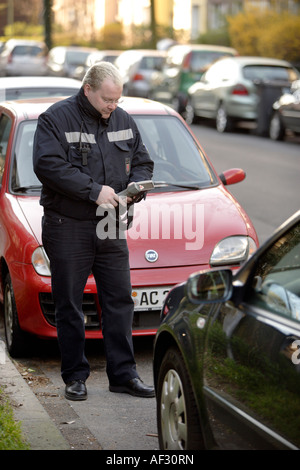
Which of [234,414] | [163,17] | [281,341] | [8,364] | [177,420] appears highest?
[281,341]

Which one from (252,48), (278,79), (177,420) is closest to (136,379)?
(177,420)

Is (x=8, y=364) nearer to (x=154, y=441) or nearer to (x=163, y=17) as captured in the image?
(x=154, y=441)

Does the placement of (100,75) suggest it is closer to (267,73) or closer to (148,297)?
(148,297)

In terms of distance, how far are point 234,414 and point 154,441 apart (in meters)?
1.33

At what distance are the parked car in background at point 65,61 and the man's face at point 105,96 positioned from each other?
32273 millimetres

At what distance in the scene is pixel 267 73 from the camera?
74.0ft

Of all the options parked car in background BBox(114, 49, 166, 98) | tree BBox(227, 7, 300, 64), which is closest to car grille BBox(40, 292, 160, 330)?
parked car in background BBox(114, 49, 166, 98)

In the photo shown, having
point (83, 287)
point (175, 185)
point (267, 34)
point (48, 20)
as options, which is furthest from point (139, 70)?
point (83, 287)

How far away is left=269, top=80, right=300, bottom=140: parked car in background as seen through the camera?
758 inches

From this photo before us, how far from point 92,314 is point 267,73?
17.3 m

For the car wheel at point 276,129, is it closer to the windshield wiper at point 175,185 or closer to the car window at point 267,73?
the car window at point 267,73

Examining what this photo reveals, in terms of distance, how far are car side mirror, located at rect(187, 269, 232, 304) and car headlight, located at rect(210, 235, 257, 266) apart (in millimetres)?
2595

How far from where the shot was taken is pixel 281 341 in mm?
3301

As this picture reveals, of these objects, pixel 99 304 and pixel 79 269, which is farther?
pixel 99 304
